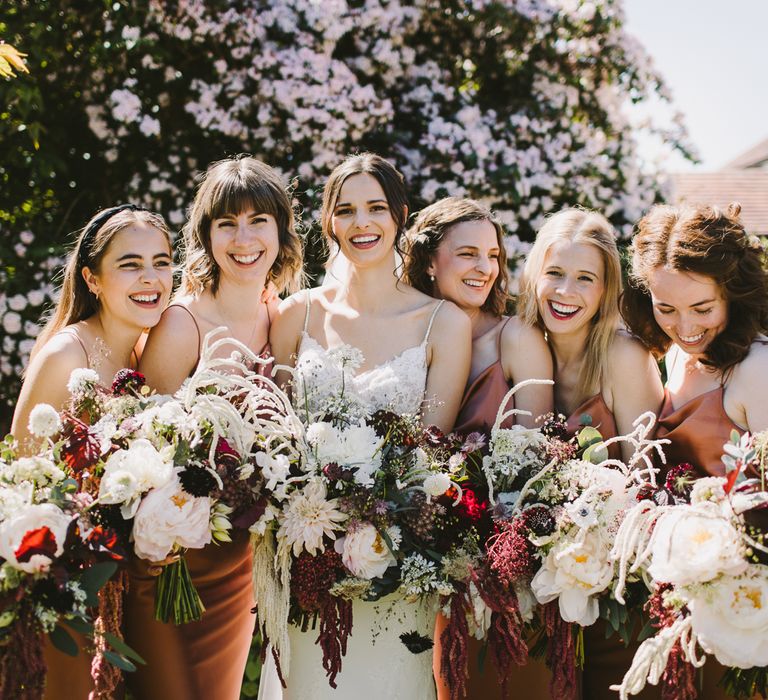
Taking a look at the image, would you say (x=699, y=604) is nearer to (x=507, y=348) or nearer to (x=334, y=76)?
(x=507, y=348)

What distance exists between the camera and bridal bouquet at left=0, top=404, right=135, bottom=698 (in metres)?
2.52

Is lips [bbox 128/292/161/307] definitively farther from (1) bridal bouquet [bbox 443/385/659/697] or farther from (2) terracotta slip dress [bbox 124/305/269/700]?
(1) bridal bouquet [bbox 443/385/659/697]

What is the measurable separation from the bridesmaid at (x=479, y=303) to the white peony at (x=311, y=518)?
31.5 inches

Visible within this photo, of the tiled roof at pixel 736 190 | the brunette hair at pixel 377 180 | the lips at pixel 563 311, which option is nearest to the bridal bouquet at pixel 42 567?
the brunette hair at pixel 377 180

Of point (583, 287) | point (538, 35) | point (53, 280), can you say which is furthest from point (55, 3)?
point (583, 287)

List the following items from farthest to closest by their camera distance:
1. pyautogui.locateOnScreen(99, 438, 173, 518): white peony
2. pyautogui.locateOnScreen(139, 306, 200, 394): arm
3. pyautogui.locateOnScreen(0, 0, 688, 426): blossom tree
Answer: pyautogui.locateOnScreen(0, 0, 688, 426): blossom tree, pyautogui.locateOnScreen(139, 306, 200, 394): arm, pyautogui.locateOnScreen(99, 438, 173, 518): white peony

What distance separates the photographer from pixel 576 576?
2.88m

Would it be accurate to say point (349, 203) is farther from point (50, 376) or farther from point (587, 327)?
point (50, 376)

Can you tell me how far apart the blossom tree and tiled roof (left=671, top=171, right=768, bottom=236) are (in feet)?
54.4

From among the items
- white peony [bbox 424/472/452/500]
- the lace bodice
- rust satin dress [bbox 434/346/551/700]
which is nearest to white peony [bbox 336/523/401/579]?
white peony [bbox 424/472/452/500]

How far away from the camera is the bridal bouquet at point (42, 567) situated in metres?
2.52

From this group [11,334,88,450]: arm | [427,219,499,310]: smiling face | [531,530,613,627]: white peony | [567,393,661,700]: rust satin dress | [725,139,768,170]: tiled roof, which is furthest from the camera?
[725,139,768,170]: tiled roof

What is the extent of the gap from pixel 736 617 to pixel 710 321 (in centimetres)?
145

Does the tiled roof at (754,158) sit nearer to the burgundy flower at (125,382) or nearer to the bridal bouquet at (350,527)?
the bridal bouquet at (350,527)
